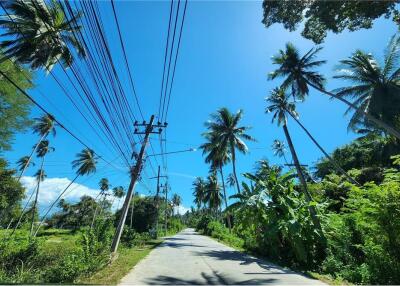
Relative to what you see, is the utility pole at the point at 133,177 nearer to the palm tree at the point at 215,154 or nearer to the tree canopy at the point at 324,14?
the tree canopy at the point at 324,14

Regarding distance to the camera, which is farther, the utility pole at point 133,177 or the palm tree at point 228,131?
the palm tree at point 228,131

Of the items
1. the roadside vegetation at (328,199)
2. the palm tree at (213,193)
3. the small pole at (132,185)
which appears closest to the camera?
the roadside vegetation at (328,199)

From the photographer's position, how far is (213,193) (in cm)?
5238

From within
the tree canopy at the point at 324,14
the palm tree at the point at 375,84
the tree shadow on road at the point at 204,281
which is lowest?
the tree shadow on road at the point at 204,281

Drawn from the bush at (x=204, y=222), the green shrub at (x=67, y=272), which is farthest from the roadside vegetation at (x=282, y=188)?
the bush at (x=204, y=222)

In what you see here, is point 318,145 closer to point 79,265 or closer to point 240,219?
point 240,219

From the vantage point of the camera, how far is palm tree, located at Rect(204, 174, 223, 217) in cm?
5234

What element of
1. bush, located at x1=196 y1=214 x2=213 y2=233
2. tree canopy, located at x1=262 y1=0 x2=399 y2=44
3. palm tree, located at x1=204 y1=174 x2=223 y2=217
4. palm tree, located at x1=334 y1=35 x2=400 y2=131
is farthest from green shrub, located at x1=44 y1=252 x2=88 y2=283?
palm tree, located at x1=204 y1=174 x2=223 y2=217

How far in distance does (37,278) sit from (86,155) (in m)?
45.8

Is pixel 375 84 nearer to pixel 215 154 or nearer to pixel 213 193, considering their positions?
pixel 215 154

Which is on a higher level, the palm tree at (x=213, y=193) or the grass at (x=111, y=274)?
the palm tree at (x=213, y=193)

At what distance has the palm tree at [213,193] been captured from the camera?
5234cm

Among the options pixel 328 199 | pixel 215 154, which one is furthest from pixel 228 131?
pixel 328 199

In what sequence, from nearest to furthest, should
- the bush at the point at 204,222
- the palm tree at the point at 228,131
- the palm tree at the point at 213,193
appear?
the palm tree at the point at 228,131 < the bush at the point at 204,222 < the palm tree at the point at 213,193
